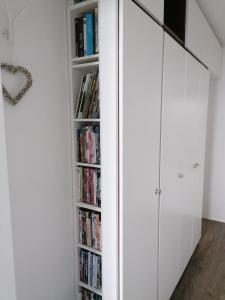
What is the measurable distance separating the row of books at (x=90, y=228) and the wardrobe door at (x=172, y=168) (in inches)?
17.6

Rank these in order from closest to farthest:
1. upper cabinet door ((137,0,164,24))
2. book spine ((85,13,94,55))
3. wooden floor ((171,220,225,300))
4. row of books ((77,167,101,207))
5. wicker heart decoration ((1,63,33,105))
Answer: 1. wicker heart decoration ((1,63,33,105))
2. upper cabinet door ((137,0,164,24))
3. book spine ((85,13,94,55))
4. row of books ((77,167,101,207))
5. wooden floor ((171,220,225,300))


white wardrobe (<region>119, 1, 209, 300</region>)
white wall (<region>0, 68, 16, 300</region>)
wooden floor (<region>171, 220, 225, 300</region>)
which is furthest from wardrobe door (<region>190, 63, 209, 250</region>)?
white wall (<region>0, 68, 16, 300</region>)

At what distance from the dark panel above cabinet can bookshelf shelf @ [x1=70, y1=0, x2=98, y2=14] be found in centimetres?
66

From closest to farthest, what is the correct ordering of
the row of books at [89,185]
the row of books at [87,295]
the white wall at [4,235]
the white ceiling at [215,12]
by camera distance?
the white wall at [4,235]
the row of books at [89,185]
the row of books at [87,295]
the white ceiling at [215,12]

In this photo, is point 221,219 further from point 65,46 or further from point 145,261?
point 65,46

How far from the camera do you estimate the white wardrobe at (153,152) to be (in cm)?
111

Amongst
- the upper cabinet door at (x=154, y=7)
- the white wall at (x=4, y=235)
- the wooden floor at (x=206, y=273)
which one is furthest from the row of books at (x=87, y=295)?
the upper cabinet door at (x=154, y=7)

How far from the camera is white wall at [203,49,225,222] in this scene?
3.18 meters

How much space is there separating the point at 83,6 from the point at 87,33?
138mm

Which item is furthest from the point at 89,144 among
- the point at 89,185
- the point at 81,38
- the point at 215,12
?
the point at 215,12

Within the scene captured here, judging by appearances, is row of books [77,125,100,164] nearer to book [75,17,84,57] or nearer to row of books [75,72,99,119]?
row of books [75,72,99,119]

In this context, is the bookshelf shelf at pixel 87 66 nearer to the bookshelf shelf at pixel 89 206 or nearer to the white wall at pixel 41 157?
the white wall at pixel 41 157

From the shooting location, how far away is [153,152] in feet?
4.53

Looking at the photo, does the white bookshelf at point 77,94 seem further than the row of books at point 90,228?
No
